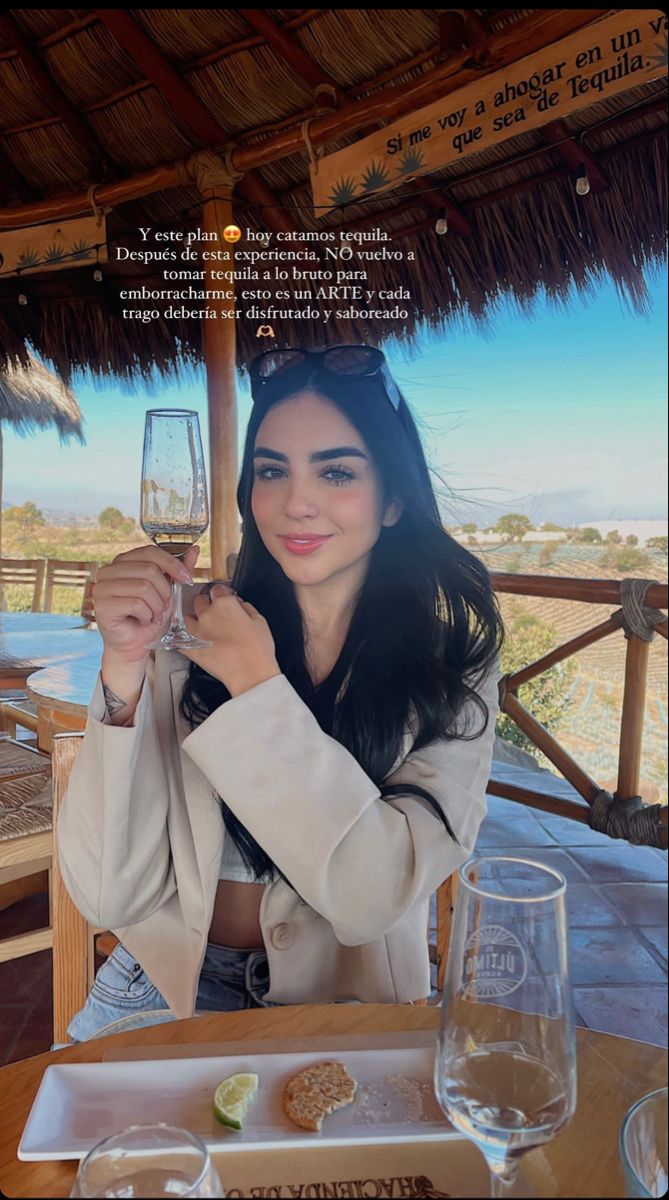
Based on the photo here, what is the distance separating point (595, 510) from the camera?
2.85 feet

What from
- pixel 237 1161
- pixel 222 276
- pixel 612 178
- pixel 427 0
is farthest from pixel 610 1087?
pixel 612 178

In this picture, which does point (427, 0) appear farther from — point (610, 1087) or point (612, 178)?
point (612, 178)

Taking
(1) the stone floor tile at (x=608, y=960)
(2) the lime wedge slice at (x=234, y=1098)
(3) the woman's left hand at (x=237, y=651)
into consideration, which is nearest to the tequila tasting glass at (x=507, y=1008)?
(2) the lime wedge slice at (x=234, y=1098)

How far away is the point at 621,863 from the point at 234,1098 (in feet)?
2.65

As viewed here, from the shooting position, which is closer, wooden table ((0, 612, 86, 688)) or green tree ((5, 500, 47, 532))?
green tree ((5, 500, 47, 532))

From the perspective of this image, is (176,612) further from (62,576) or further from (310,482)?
(62,576)

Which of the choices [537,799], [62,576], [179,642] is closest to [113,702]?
[179,642]

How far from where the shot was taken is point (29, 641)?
1.65 m

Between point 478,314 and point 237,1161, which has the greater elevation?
point 478,314

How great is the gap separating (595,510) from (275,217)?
4.08 feet

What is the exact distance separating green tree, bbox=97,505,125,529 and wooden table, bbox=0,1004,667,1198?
472 mm

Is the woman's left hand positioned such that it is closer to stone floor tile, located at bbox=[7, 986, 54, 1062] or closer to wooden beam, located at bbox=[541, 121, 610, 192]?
stone floor tile, located at bbox=[7, 986, 54, 1062]

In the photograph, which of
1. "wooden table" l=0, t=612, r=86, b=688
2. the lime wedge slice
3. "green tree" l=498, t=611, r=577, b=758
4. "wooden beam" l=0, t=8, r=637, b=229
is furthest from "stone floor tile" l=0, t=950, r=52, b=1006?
"wooden beam" l=0, t=8, r=637, b=229

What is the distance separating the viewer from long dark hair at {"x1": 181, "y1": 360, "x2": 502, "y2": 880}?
60 centimetres
